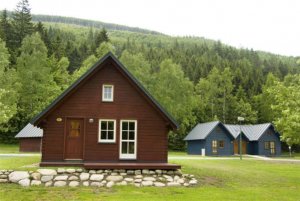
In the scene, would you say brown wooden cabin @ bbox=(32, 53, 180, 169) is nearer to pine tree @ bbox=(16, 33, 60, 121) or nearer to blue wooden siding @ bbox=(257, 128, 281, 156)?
pine tree @ bbox=(16, 33, 60, 121)

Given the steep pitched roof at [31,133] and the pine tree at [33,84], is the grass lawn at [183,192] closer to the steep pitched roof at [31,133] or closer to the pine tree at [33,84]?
the steep pitched roof at [31,133]

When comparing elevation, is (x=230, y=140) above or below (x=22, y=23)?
below

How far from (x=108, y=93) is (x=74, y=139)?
124 inches

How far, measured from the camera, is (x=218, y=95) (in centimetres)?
7169

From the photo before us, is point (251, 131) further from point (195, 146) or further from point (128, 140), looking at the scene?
point (128, 140)

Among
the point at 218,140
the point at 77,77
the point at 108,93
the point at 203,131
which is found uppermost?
the point at 77,77

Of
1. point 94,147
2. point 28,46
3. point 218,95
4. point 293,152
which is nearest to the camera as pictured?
point 94,147

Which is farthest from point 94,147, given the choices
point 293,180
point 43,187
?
point 293,180

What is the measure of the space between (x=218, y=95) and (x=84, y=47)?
28797mm

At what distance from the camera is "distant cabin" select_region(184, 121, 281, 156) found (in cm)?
4753

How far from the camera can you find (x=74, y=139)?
20156 millimetres

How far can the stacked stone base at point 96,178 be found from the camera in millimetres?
16906

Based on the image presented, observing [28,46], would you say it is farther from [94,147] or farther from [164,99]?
[94,147]

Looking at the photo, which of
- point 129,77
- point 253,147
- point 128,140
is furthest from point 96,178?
point 253,147
